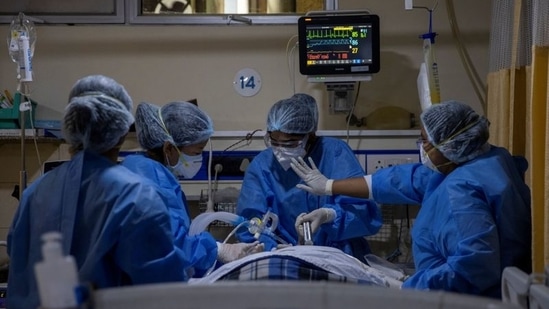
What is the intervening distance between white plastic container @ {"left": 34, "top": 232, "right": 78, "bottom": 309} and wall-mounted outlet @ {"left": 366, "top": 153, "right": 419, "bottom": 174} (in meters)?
2.44

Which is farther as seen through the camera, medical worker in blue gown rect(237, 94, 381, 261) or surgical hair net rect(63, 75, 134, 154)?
medical worker in blue gown rect(237, 94, 381, 261)

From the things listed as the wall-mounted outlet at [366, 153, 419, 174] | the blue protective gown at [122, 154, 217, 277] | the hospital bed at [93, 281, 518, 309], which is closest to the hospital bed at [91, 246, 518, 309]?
the hospital bed at [93, 281, 518, 309]

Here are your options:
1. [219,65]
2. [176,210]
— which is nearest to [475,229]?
[176,210]

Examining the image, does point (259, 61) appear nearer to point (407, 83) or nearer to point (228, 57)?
point (228, 57)

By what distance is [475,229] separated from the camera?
1.74m

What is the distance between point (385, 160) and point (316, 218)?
0.82 metres

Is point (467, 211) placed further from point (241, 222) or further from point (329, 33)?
point (329, 33)

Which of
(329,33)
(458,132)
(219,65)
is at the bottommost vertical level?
(458,132)

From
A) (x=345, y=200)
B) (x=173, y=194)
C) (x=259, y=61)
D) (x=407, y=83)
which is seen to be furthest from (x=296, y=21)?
(x=173, y=194)

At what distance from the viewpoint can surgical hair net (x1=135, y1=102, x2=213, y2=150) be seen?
6.98 ft

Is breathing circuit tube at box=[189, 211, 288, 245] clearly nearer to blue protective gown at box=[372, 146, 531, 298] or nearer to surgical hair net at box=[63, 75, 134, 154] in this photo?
blue protective gown at box=[372, 146, 531, 298]

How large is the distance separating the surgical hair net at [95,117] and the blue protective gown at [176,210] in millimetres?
253

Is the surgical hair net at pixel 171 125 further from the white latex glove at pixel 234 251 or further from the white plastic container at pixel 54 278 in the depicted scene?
the white plastic container at pixel 54 278

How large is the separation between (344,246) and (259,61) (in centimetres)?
116
